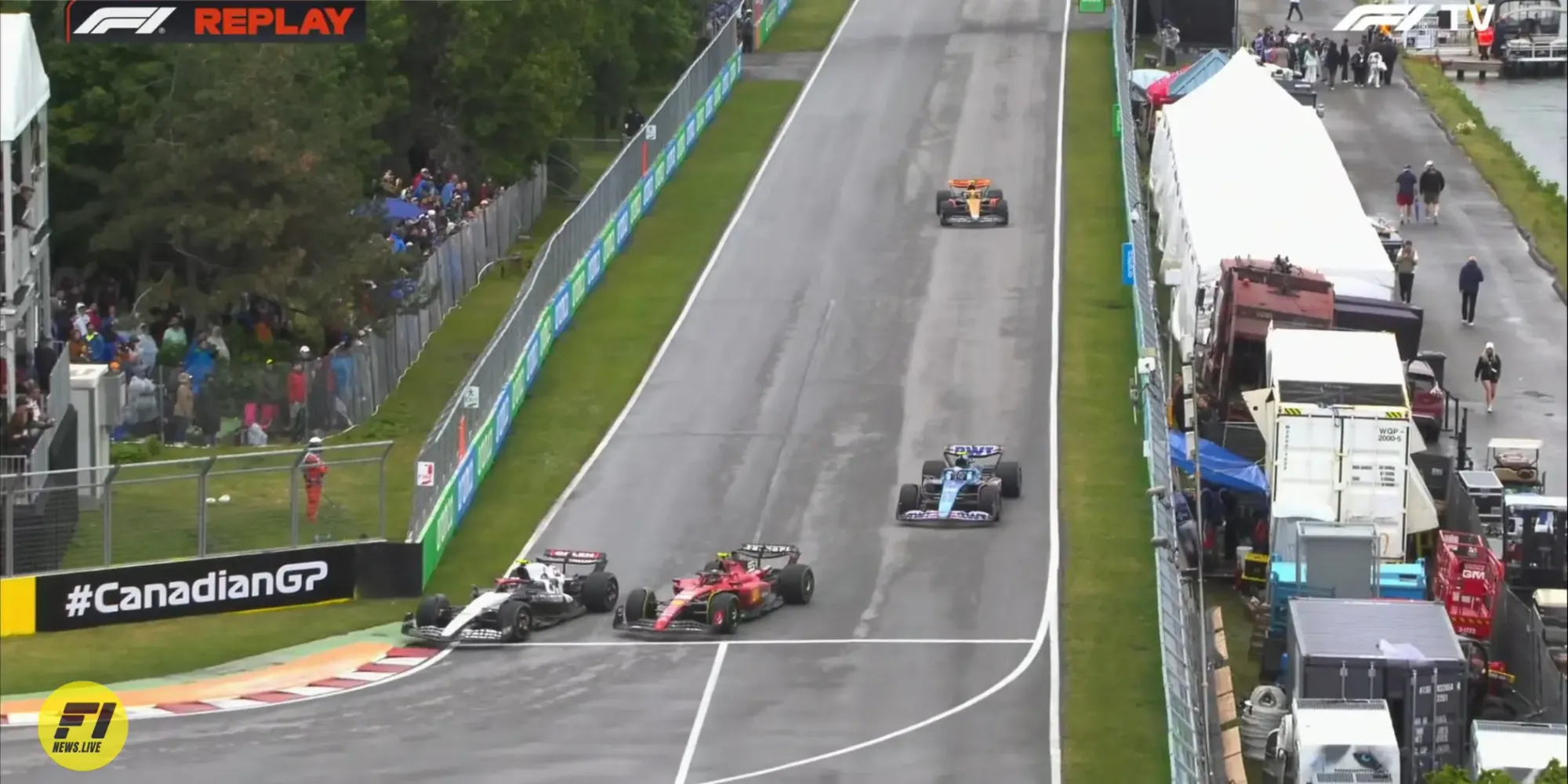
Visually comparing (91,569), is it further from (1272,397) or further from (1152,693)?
(1272,397)

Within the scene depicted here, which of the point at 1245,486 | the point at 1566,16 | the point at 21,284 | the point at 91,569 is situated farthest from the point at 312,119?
the point at 1566,16

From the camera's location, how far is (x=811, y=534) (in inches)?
1344

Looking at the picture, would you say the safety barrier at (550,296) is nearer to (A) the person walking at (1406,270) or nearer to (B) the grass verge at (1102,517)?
(B) the grass verge at (1102,517)

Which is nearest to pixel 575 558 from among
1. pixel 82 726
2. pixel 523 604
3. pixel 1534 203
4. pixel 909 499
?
pixel 523 604

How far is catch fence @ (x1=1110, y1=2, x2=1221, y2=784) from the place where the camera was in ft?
69.4

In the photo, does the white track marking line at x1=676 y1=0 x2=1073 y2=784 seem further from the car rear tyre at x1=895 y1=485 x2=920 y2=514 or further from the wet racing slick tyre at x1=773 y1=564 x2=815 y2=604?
the wet racing slick tyre at x1=773 y1=564 x2=815 y2=604

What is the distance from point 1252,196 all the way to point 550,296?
14624 mm

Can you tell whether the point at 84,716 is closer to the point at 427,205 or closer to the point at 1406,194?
the point at 427,205

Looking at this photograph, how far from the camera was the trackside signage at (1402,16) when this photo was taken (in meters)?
74.1

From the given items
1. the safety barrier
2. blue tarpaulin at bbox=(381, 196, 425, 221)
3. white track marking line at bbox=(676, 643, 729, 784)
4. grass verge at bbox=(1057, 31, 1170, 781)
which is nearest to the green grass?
the safety barrier

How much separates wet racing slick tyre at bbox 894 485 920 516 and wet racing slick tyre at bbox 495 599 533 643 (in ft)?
25.2

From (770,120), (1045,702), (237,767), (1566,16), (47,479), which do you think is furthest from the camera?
(770,120)

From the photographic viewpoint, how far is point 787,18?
8344cm

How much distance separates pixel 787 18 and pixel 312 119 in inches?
1678
